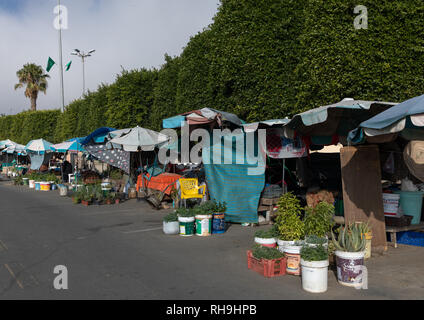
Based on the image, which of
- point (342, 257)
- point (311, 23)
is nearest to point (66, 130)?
point (311, 23)

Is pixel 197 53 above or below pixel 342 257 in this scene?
above

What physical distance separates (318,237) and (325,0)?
25.3ft

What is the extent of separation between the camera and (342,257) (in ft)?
17.7

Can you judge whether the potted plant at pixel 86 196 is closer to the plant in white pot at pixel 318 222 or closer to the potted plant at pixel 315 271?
the plant in white pot at pixel 318 222

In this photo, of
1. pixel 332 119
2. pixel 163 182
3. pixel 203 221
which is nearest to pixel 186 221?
pixel 203 221

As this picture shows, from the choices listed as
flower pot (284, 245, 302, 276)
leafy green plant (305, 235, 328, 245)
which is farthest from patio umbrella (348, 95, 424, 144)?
flower pot (284, 245, 302, 276)

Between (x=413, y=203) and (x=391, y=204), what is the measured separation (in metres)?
0.59

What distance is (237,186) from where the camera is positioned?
1023 cm

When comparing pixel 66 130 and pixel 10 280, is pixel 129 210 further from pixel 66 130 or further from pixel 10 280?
pixel 66 130

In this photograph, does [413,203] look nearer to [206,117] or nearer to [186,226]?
[186,226]

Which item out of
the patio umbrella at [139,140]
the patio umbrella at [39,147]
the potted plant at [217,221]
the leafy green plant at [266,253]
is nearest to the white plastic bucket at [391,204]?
the leafy green plant at [266,253]

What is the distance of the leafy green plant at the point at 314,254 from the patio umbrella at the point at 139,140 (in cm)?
988

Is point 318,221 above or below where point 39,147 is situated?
below
